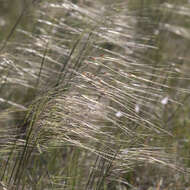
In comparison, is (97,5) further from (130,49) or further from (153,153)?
(153,153)

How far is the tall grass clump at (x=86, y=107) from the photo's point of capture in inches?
54.8

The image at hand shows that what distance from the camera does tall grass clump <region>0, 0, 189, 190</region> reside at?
1.39m

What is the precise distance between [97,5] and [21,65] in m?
0.58

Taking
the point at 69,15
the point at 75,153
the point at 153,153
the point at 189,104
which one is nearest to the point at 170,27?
the point at 189,104

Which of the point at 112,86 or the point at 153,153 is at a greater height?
the point at 112,86

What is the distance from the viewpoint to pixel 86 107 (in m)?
1.39

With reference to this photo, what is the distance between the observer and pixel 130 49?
7.51ft

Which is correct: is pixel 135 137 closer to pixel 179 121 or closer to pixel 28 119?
pixel 28 119

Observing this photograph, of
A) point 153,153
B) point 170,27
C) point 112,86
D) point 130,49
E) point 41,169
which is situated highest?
point 170,27

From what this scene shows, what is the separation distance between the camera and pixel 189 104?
2529 mm

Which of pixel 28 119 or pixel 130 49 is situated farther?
pixel 130 49

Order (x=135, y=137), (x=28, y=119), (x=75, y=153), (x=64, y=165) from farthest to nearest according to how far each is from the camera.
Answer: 1. (x=64, y=165)
2. (x=75, y=153)
3. (x=28, y=119)
4. (x=135, y=137)

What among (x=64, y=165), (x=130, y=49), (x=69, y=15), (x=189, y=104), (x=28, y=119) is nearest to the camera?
(x=28, y=119)

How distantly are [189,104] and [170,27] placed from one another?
48 cm
